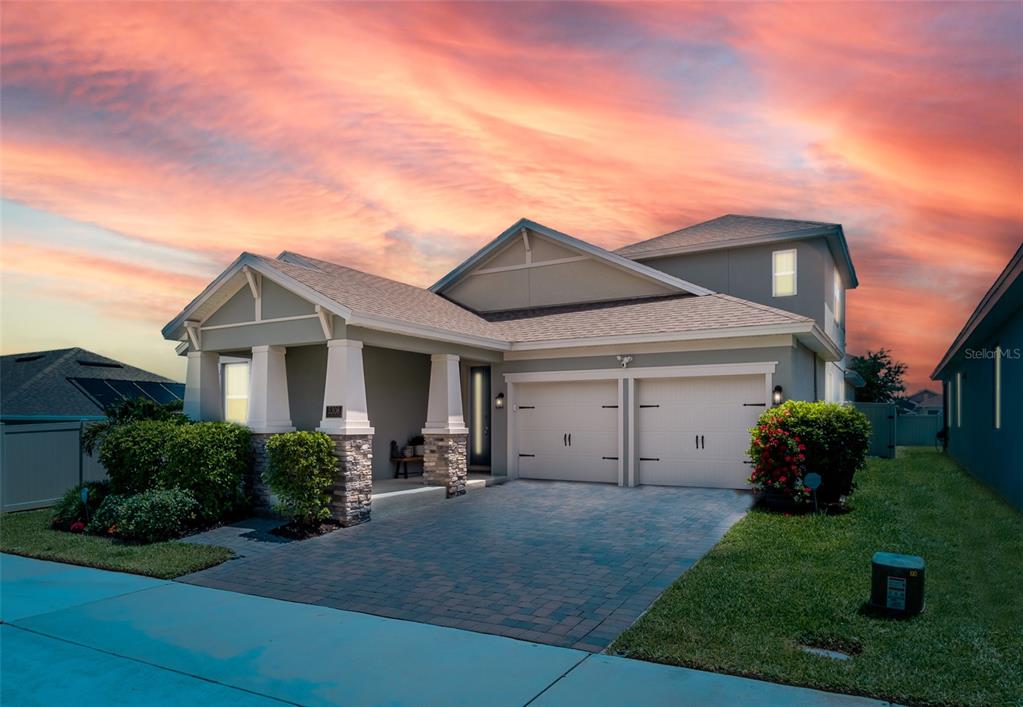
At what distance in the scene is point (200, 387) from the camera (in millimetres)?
13367

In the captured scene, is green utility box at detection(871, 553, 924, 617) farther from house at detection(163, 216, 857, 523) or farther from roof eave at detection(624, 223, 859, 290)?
roof eave at detection(624, 223, 859, 290)

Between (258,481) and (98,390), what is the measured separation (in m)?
11.4

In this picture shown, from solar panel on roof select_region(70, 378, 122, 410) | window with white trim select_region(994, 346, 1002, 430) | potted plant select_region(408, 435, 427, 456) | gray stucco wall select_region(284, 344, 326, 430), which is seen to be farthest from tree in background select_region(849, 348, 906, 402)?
solar panel on roof select_region(70, 378, 122, 410)

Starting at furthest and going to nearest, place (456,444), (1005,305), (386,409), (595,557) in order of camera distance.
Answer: (386,409) → (456,444) → (1005,305) → (595,557)

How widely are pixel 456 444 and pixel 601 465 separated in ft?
11.4

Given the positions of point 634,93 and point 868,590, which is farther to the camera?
point 634,93

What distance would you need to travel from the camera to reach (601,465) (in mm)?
14875

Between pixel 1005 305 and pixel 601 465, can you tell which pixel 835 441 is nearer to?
pixel 1005 305

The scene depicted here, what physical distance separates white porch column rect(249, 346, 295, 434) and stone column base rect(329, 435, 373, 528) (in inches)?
65.5

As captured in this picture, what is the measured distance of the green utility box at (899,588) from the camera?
6.03 metres

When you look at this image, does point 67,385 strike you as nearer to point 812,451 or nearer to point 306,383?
point 306,383

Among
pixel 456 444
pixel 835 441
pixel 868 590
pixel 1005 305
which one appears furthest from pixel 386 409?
pixel 1005 305

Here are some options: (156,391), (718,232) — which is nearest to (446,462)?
(718,232)

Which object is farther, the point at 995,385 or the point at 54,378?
the point at 54,378
